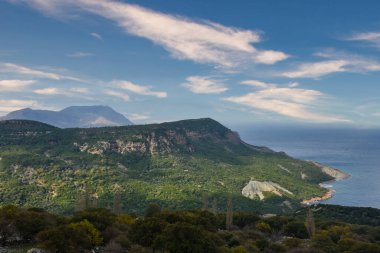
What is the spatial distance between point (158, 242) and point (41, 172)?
14206 cm

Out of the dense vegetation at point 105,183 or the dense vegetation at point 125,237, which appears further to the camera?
the dense vegetation at point 105,183

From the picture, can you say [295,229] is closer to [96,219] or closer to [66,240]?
[96,219]

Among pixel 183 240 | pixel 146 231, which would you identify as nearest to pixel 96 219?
pixel 146 231

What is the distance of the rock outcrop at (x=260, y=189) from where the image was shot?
576 ft

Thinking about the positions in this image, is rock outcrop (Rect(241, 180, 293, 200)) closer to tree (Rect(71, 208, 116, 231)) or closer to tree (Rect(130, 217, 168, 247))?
tree (Rect(71, 208, 116, 231))

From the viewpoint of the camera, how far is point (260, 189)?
179625mm

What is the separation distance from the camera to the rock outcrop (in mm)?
175663

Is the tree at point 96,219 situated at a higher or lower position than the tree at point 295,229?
higher

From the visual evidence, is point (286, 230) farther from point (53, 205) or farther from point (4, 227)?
point (53, 205)

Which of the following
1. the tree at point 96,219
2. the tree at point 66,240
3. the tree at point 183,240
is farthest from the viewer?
the tree at point 96,219

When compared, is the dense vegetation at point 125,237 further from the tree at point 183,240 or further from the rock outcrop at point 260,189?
the rock outcrop at point 260,189

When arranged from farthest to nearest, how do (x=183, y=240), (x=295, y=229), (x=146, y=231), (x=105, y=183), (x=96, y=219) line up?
1. (x=105, y=183)
2. (x=295, y=229)
3. (x=96, y=219)
4. (x=146, y=231)
5. (x=183, y=240)

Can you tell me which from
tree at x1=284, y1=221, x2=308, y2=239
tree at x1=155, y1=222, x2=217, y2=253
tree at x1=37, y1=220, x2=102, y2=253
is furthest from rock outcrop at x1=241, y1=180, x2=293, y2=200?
tree at x1=37, y1=220, x2=102, y2=253

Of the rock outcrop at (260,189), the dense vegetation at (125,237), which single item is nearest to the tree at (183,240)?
the dense vegetation at (125,237)
